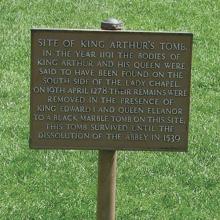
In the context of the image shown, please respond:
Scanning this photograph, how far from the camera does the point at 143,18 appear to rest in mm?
13336

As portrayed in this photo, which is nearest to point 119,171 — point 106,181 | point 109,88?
point 106,181

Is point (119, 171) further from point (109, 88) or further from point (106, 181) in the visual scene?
point (109, 88)

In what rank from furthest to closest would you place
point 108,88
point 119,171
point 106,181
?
point 119,171
point 106,181
point 108,88

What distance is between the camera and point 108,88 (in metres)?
5.81

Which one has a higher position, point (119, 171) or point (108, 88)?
point (108, 88)

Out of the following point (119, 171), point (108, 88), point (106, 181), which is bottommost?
point (106, 181)

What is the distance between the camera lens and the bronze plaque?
5777 mm

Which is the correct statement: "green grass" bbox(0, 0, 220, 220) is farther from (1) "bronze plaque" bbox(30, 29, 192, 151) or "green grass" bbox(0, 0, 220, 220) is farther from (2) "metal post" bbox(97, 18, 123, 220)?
(1) "bronze plaque" bbox(30, 29, 192, 151)

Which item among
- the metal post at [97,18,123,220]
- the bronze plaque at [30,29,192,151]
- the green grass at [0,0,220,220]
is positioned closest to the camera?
the bronze plaque at [30,29,192,151]

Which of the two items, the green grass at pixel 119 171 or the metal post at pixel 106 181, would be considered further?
the green grass at pixel 119 171

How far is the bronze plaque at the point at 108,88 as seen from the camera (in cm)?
578

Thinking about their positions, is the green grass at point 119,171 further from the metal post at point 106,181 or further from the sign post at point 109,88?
the sign post at point 109,88

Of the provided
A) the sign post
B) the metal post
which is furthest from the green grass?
the sign post

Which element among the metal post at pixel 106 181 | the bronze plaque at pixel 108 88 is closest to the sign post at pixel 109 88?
the bronze plaque at pixel 108 88
